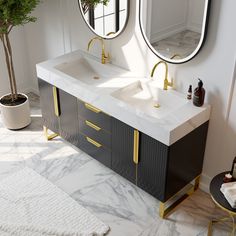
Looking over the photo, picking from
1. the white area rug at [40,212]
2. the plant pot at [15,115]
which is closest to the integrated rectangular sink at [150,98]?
the white area rug at [40,212]

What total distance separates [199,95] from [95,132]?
94cm

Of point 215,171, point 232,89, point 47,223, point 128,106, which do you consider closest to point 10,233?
point 47,223

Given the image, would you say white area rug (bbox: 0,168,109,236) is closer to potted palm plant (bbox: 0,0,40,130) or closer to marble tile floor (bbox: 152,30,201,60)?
potted palm plant (bbox: 0,0,40,130)

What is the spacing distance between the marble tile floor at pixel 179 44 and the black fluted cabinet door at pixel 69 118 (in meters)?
0.83

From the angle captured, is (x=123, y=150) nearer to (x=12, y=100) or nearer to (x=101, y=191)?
(x=101, y=191)

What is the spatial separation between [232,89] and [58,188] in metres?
1.61

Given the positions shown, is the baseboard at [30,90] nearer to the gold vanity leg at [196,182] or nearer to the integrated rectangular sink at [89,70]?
the integrated rectangular sink at [89,70]

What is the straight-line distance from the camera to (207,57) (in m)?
2.85

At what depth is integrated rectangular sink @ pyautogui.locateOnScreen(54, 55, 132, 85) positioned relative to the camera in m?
3.49

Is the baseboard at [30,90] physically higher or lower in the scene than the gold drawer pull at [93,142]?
lower

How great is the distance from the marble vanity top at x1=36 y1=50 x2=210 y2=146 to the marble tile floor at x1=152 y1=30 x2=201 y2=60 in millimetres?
297

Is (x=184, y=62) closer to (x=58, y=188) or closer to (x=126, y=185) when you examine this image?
(x=126, y=185)

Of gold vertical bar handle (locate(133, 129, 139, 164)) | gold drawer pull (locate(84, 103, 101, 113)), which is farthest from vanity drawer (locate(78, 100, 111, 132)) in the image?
gold vertical bar handle (locate(133, 129, 139, 164))

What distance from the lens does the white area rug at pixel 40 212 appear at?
2953mm
